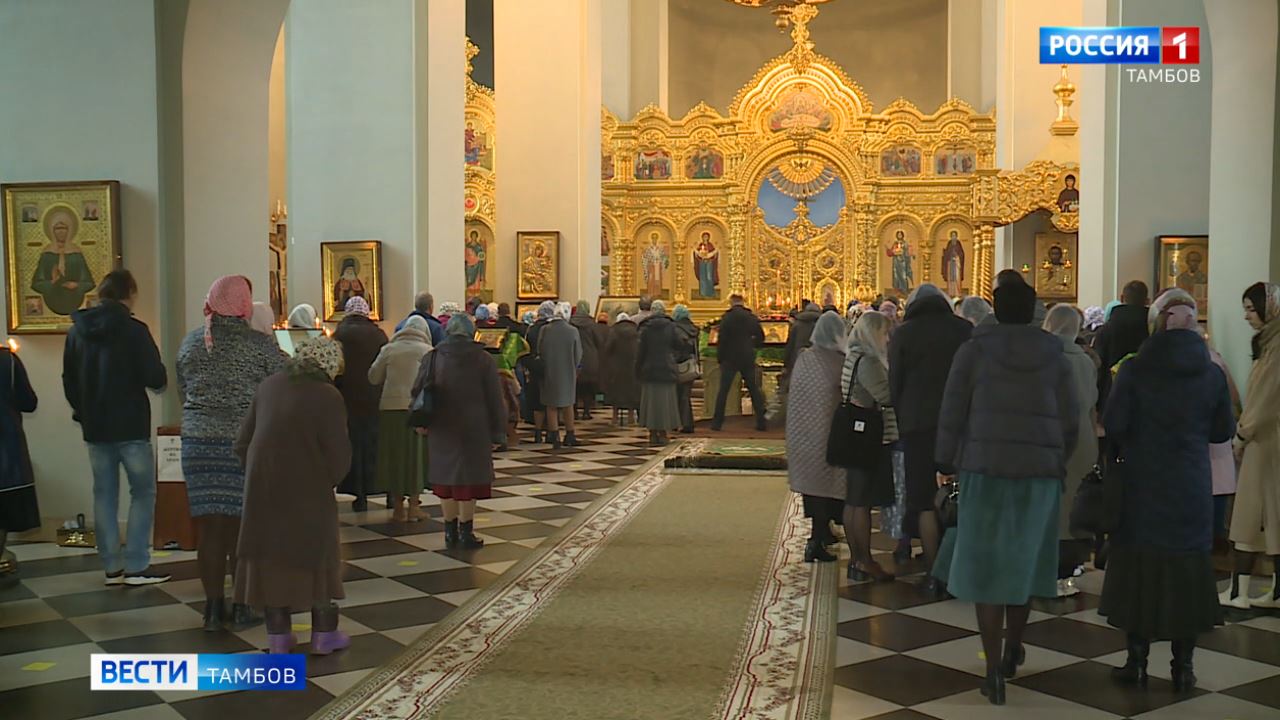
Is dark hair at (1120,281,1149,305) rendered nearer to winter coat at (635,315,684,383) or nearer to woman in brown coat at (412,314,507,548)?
woman in brown coat at (412,314,507,548)

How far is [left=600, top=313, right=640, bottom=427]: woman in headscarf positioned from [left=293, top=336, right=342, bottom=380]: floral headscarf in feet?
30.8

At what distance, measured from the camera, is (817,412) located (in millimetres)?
6605

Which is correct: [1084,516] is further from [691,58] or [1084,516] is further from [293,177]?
[691,58]

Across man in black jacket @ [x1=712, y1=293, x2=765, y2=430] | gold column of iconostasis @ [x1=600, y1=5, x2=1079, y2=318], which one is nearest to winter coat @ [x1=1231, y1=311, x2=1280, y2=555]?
man in black jacket @ [x1=712, y1=293, x2=765, y2=430]

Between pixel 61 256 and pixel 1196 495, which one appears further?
pixel 61 256

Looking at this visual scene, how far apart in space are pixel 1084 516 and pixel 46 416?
6.30 m

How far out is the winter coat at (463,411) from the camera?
720 cm

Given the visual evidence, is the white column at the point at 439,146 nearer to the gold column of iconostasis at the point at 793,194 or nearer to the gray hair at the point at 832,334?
the gray hair at the point at 832,334

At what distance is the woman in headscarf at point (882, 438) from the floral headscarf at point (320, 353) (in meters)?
2.73

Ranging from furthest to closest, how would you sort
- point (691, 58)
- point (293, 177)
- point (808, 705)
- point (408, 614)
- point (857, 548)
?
point (691, 58)
point (293, 177)
point (857, 548)
point (408, 614)
point (808, 705)

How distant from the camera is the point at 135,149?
7.52m

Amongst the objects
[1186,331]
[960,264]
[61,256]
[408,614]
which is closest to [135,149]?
[61,256]

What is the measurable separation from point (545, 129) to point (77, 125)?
42.3ft

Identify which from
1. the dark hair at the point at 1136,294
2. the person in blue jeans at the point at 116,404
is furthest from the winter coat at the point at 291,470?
the dark hair at the point at 1136,294
